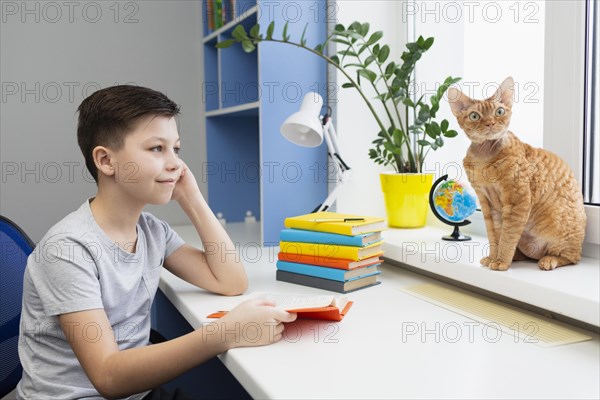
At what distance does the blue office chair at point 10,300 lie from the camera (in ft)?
3.82

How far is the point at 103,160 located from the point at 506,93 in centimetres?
79

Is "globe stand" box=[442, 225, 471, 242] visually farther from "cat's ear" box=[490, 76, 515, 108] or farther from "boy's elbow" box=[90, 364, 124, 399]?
"boy's elbow" box=[90, 364, 124, 399]

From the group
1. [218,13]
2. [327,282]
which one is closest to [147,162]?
[327,282]

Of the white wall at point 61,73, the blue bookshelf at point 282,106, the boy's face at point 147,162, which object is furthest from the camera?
the white wall at point 61,73

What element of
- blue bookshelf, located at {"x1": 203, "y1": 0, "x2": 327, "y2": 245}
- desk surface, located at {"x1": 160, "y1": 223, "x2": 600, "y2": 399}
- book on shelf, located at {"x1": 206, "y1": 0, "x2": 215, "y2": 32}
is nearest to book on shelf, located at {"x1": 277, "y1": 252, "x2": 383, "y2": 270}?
desk surface, located at {"x1": 160, "y1": 223, "x2": 600, "y2": 399}

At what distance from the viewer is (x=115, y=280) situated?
103 cm

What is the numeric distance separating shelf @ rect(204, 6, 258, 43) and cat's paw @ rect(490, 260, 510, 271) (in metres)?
1.07

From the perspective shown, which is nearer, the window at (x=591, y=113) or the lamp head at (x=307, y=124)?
the window at (x=591, y=113)

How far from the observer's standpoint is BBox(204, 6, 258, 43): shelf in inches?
70.0

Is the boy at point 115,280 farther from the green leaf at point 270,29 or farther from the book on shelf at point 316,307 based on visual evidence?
the green leaf at point 270,29

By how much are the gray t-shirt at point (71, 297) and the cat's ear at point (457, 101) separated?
0.70 m

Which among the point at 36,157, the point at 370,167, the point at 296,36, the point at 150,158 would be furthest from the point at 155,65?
the point at 150,158

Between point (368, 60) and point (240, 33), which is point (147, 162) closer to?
point (240, 33)

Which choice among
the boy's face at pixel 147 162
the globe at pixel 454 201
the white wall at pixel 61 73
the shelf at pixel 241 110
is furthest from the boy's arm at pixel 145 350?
the white wall at pixel 61 73
